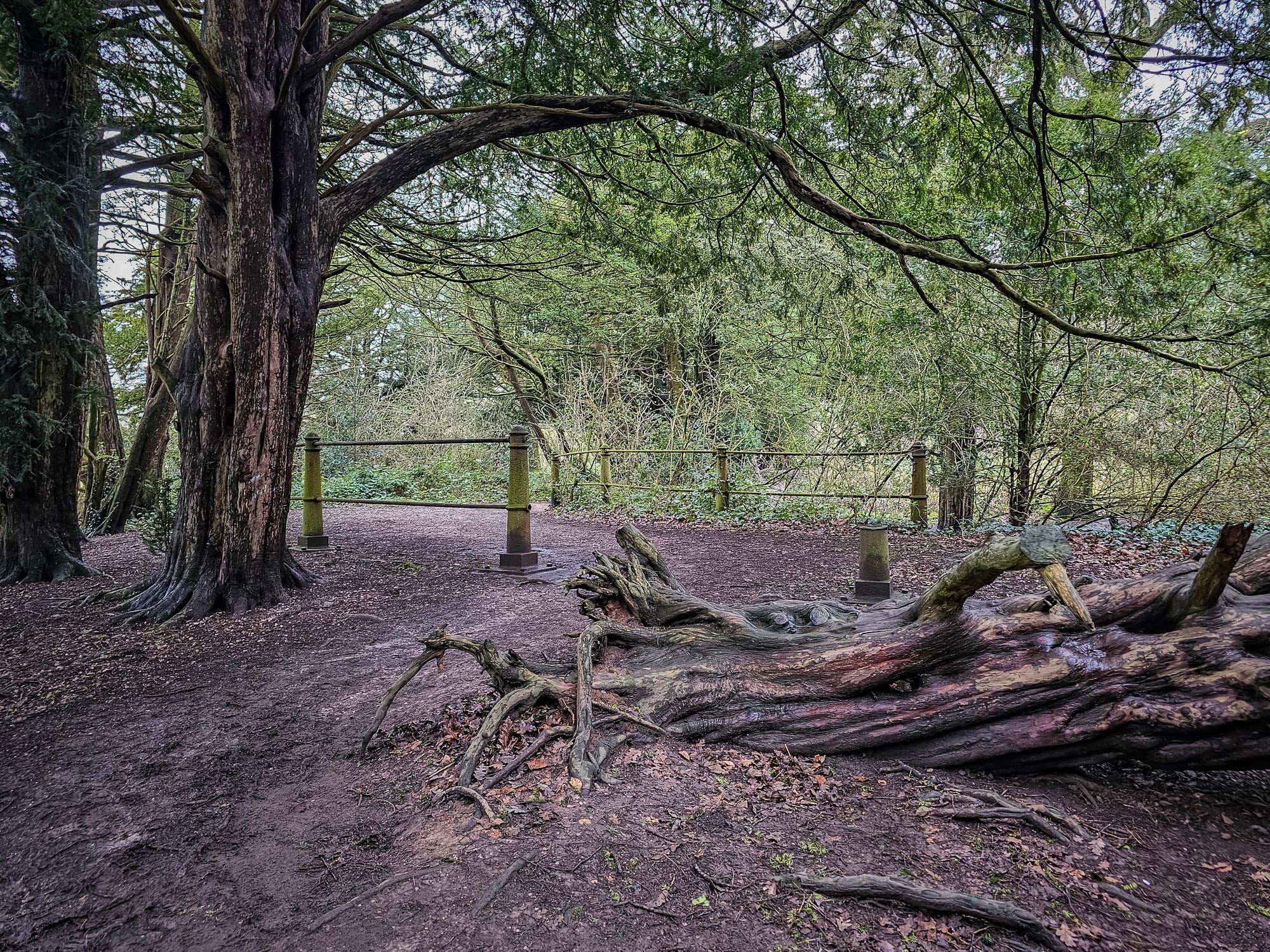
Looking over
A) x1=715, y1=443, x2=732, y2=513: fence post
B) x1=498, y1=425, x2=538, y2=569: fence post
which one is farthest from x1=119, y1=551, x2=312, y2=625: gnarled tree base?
x1=715, y1=443, x2=732, y2=513: fence post

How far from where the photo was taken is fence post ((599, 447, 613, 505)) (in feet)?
36.3

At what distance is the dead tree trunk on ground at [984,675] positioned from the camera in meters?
2.17

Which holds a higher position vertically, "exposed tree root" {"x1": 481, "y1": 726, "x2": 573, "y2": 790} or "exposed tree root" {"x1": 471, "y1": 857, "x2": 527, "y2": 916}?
"exposed tree root" {"x1": 481, "y1": 726, "x2": 573, "y2": 790}

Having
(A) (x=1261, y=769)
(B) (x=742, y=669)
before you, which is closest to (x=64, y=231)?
(B) (x=742, y=669)

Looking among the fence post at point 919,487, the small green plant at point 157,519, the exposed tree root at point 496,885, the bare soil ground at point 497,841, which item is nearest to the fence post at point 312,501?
the small green plant at point 157,519

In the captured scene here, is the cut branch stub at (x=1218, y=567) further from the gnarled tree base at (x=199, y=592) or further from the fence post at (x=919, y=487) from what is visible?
the fence post at (x=919, y=487)

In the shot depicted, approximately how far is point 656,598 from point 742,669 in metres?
0.61

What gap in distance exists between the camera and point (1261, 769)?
2164mm

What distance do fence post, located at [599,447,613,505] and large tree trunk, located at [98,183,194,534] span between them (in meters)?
5.94

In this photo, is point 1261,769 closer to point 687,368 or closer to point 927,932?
point 927,932

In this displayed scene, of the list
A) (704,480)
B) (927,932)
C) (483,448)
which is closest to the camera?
(927,932)

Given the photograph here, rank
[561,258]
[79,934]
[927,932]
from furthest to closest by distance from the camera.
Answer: [561,258]
[79,934]
[927,932]

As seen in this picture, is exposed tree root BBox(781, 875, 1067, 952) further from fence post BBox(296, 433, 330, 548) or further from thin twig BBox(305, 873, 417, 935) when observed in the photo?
fence post BBox(296, 433, 330, 548)

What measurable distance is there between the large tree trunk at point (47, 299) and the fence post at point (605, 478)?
6872 millimetres
